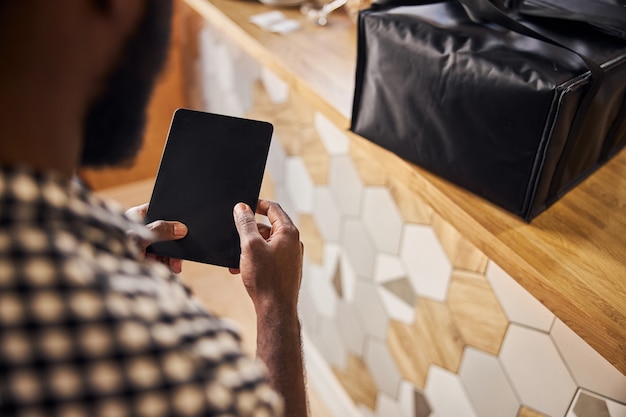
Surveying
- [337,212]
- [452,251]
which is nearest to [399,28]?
[452,251]

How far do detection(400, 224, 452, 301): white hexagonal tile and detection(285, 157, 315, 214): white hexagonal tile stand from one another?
14.8 inches

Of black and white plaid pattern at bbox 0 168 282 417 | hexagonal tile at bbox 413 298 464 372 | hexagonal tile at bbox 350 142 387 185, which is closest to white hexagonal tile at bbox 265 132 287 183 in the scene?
hexagonal tile at bbox 350 142 387 185

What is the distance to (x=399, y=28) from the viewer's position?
847 mm

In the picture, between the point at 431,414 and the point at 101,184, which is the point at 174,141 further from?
the point at 101,184

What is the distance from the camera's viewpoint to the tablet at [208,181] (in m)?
0.76

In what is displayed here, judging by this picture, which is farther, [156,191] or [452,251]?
[452,251]

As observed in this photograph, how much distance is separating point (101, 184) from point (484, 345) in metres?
1.73

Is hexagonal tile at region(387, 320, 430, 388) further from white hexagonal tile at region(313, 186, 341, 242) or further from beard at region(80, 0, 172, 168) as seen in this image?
beard at region(80, 0, 172, 168)

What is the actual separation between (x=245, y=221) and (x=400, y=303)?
A: 0.52 m

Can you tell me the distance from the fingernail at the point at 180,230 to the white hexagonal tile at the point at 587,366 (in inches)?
20.6

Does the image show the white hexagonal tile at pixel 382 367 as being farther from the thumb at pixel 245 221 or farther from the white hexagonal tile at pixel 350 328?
the thumb at pixel 245 221

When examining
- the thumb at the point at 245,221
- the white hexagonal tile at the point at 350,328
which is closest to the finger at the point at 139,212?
the thumb at the point at 245,221

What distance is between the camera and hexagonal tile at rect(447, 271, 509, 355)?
90 centimetres

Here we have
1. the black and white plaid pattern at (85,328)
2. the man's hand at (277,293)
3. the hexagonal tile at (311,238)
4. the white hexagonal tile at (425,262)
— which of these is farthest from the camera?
the hexagonal tile at (311,238)
